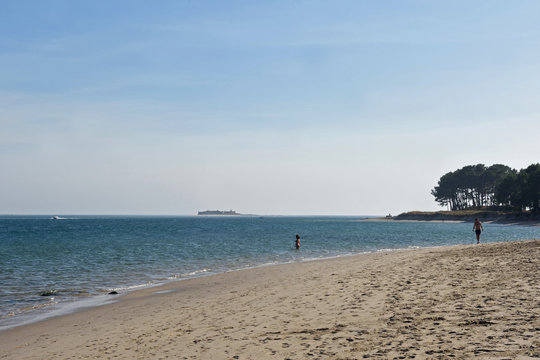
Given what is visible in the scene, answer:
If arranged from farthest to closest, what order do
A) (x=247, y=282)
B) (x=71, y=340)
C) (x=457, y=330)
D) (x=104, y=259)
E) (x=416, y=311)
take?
(x=104, y=259), (x=247, y=282), (x=71, y=340), (x=416, y=311), (x=457, y=330)

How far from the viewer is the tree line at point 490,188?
357 ft

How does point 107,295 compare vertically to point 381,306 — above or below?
below

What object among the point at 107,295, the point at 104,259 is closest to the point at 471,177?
the point at 104,259

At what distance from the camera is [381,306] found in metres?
11.4

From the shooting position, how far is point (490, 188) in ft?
532

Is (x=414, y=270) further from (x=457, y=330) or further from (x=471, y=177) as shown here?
(x=471, y=177)

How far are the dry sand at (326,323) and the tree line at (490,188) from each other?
10687 centimetres

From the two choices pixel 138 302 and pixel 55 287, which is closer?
pixel 138 302

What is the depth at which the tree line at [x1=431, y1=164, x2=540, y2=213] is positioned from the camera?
357ft

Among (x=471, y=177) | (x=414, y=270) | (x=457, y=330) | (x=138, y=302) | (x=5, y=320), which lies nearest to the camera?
(x=457, y=330)

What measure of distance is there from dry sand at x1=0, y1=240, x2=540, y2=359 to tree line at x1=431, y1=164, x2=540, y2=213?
106874 mm

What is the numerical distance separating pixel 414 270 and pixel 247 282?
779cm

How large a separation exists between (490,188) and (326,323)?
568 feet

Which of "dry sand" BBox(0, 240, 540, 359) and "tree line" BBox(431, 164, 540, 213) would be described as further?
"tree line" BBox(431, 164, 540, 213)
